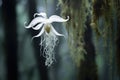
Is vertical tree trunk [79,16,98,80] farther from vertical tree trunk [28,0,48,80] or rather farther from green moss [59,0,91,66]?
vertical tree trunk [28,0,48,80]

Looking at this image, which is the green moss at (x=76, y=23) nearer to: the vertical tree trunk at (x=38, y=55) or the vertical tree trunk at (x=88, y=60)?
the vertical tree trunk at (x=88, y=60)

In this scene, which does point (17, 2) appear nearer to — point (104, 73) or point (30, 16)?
point (30, 16)

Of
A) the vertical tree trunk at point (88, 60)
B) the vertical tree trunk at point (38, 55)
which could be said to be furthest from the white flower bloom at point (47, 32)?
the vertical tree trunk at point (88, 60)

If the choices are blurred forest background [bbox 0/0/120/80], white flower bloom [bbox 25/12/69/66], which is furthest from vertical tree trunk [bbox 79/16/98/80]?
white flower bloom [bbox 25/12/69/66]

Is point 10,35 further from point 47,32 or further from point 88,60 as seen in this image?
point 88,60

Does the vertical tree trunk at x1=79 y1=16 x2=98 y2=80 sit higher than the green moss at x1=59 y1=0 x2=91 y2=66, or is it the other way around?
the green moss at x1=59 y1=0 x2=91 y2=66
